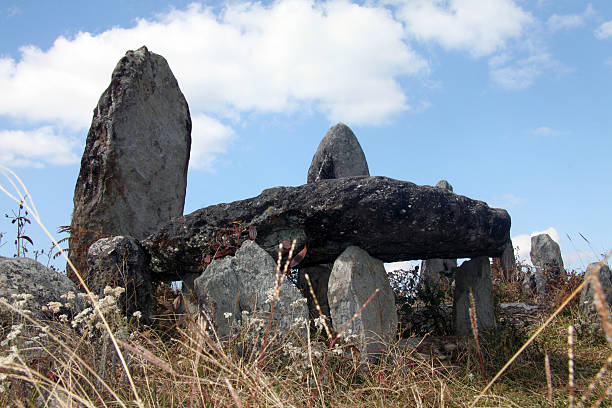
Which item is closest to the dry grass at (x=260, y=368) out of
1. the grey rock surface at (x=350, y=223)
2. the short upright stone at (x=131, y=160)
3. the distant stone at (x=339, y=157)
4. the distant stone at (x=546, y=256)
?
the grey rock surface at (x=350, y=223)

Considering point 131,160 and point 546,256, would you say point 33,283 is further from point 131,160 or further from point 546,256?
point 546,256

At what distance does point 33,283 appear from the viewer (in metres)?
4.77

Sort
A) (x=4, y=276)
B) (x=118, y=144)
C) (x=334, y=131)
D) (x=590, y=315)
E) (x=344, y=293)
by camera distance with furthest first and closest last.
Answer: (x=334, y=131) < (x=118, y=144) < (x=590, y=315) < (x=344, y=293) < (x=4, y=276)

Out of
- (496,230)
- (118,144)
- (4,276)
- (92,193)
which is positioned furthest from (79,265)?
(496,230)

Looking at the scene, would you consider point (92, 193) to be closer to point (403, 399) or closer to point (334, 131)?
point (334, 131)

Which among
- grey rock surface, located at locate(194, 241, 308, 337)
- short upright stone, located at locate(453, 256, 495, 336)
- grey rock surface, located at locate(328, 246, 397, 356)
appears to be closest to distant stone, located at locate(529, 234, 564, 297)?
short upright stone, located at locate(453, 256, 495, 336)

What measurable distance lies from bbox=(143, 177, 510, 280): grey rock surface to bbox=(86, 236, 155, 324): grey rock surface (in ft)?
0.74

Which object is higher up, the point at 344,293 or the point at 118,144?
the point at 118,144

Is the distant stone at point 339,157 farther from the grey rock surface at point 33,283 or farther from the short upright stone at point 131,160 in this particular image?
the grey rock surface at point 33,283

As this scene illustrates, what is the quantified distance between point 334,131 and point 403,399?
5.39m

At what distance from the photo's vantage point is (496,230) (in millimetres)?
5934

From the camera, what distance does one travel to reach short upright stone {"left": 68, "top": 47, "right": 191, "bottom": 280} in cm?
780

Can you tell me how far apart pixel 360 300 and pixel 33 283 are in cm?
293

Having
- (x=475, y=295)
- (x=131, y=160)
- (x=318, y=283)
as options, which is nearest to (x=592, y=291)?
(x=475, y=295)
